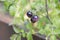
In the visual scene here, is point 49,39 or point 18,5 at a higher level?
point 18,5

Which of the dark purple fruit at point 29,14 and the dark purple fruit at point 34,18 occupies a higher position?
the dark purple fruit at point 29,14

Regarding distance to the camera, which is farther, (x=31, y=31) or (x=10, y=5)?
(x=10, y=5)

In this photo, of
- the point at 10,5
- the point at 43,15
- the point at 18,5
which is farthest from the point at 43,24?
the point at 10,5

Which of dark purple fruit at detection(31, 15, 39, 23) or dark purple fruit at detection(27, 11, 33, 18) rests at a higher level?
dark purple fruit at detection(27, 11, 33, 18)

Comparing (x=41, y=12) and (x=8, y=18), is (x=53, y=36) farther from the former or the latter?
(x=8, y=18)

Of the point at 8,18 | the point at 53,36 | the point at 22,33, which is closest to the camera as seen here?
the point at 53,36

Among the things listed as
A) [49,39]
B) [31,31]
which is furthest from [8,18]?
[49,39]

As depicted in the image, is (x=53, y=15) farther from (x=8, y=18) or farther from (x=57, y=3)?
(x=8, y=18)

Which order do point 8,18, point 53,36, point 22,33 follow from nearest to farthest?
1. point 53,36
2. point 22,33
3. point 8,18
